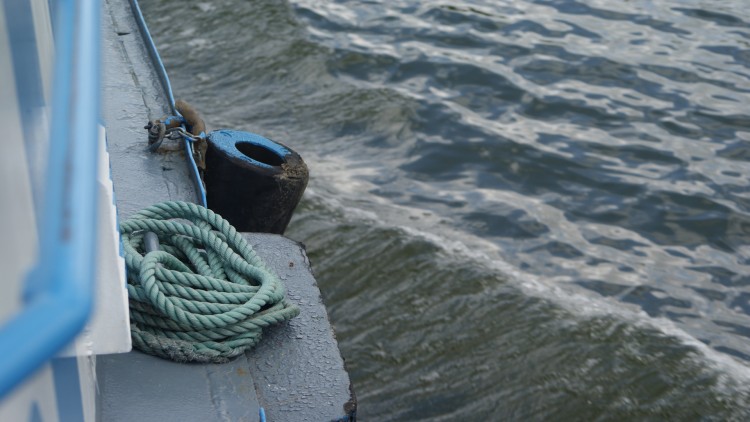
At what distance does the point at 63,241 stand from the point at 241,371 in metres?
1.63

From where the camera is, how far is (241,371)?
88.4 inches

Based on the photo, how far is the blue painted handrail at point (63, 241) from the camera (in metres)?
0.61

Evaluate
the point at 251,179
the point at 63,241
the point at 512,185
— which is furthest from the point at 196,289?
the point at 512,185

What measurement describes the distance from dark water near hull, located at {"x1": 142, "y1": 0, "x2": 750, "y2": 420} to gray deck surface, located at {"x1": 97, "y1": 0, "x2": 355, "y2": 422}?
4.03 ft

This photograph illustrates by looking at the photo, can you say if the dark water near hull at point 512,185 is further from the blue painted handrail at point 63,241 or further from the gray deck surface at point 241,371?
the blue painted handrail at point 63,241

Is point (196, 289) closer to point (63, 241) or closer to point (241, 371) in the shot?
point (241, 371)

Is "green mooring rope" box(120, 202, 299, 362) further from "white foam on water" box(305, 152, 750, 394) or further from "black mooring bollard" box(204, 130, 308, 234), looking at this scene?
"white foam on water" box(305, 152, 750, 394)

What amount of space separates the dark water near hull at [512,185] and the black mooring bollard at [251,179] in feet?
2.65

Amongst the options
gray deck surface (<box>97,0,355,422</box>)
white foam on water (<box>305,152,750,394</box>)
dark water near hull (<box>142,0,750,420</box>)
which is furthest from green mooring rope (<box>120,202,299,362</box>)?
white foam on water (<box>305,152,750,394</box>)

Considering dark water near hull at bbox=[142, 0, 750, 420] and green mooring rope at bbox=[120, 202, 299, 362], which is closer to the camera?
green mooring rope at bbox=[120, 202, 299, 362]

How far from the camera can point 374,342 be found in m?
4.16

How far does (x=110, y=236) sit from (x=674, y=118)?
568cm

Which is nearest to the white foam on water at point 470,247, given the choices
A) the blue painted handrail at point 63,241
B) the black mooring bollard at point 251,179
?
the black mooring bollard at point 251,179

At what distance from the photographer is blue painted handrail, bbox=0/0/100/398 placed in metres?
0.61
